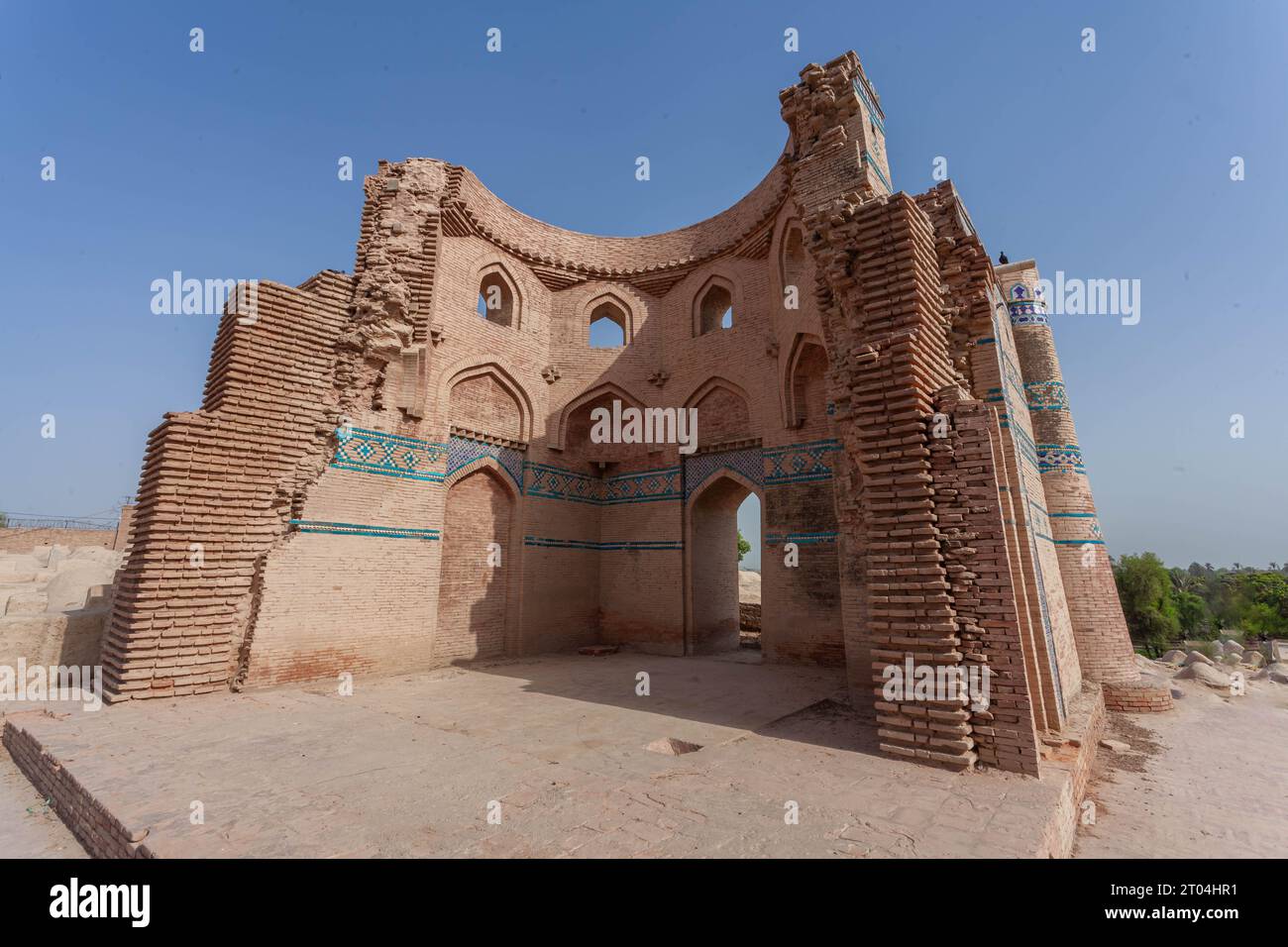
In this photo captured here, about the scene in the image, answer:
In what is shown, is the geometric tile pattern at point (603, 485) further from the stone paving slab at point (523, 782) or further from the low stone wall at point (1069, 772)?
the low stone wall at point (1069, 772)

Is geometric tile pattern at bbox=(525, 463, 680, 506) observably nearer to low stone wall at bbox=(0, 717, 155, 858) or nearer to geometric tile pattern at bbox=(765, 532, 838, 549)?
geometric tile pattern at bbox=(765, 532, 838, 549)

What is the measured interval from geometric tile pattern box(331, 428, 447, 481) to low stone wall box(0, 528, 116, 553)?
21.4 m

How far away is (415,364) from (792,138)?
791 centimetres

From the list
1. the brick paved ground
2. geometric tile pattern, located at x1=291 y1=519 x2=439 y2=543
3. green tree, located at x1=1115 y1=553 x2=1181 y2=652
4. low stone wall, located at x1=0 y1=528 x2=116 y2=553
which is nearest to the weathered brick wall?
geometric tile pattern, located at x1=291 y1=519 x2=439 y2=543

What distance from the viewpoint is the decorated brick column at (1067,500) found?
9.98 metres

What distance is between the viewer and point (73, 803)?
14.2ft

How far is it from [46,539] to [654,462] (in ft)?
86.8

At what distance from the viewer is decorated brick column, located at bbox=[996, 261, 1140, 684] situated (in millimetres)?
9977

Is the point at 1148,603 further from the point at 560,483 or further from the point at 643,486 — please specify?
the point at 560,483

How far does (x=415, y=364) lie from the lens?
34.4ft

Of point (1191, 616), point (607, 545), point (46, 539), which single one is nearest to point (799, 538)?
point (607, 545)

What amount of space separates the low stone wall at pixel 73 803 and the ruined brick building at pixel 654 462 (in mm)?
1239

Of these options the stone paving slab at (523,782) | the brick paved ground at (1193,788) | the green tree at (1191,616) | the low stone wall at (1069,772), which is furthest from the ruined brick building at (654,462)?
the green tree at (1191,616)

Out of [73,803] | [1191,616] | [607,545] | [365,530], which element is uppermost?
[365,530]
